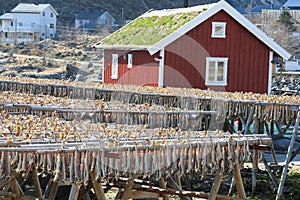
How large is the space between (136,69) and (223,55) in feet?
11.5

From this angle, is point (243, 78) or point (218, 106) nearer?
point (218, 106)

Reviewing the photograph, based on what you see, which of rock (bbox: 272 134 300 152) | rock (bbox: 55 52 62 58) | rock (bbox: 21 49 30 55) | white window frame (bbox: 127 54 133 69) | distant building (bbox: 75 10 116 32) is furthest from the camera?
distant building (bbox: 75 10 116 32)

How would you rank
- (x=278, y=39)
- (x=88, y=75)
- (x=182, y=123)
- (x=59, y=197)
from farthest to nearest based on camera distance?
(x=278, y=39) → (x=88, y=75) → (x=182, y=123) → (x=59, y=197)

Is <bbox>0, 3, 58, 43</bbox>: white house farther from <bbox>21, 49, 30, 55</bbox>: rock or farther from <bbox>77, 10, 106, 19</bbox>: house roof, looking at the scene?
<bbox>21, 49, 30, 55</bbox>: rock

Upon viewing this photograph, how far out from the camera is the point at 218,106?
18.0m


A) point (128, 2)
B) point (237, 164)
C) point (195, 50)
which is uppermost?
point (128, 2)

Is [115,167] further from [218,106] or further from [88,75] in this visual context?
[88,75]

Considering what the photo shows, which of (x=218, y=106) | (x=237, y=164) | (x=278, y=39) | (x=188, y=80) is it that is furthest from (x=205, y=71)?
(x=278, y=39)

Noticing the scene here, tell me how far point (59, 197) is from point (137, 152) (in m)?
4.87

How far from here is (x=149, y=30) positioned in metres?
29.1

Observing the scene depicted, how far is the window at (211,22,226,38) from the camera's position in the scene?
26.8 m

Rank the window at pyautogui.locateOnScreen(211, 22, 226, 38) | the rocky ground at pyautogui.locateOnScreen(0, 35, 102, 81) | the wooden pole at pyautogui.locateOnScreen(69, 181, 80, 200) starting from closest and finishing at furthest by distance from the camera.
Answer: the wooden pole at pyautogui.locateOnScreen(69, 181, 80, 200), the window at pyautogui.locateOnScreen(211, 22, 226, 38), the rocky ground at pyautogui.locateOnScreen(0, 35, 102, 81)

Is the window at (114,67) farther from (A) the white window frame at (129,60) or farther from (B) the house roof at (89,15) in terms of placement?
(B) the house roof at (89,15)

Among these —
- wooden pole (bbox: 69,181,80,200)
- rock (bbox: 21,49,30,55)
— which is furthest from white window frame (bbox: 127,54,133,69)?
rock (bbox: 21,49,30,55)
